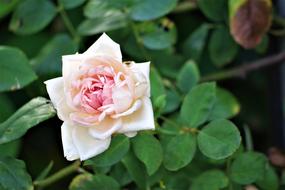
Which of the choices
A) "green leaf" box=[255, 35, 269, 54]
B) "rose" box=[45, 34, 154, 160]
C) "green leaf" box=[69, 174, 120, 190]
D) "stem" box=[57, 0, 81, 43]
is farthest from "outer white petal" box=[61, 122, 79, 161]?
"green leaf" box=[255, 35, 269, 54]

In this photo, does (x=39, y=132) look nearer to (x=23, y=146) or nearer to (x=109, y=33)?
(x=23, y=146)

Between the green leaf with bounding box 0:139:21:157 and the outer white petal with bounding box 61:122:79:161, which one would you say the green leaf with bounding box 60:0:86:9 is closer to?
the green leaf with bounding box 0:139:21:157

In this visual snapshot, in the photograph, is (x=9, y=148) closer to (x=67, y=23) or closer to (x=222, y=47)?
(x=67, y=23)

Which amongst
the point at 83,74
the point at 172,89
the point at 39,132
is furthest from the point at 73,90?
the point at 39,132

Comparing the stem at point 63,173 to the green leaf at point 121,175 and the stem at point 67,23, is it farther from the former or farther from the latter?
the stem at point 67,23

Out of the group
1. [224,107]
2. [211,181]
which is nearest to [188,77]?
[224,107]
